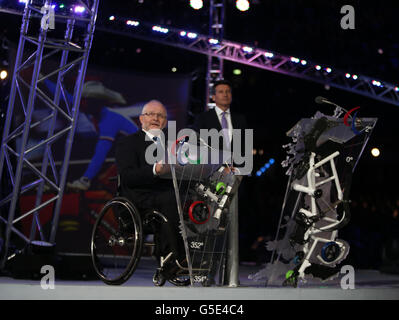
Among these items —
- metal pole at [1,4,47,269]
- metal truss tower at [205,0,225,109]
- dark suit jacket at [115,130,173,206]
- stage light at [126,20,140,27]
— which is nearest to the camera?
dark suit jacket at [115,130,173,206]

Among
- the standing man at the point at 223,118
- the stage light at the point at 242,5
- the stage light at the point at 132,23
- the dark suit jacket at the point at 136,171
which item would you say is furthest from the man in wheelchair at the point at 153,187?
the stage light at the point at 242,5

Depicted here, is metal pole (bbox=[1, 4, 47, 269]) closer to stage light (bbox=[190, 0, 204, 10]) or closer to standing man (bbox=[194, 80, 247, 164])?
standing man (bbox=[194, 80, 247, 164])

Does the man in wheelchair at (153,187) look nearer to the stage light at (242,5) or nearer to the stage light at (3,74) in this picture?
the stage light at (3,74)

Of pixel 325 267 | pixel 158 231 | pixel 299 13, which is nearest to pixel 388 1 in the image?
pixel 299 13

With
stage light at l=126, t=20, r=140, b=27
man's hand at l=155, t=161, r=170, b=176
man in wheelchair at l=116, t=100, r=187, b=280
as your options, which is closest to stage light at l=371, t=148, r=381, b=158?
A: stage light at l=126, t=20, r=140, b=27

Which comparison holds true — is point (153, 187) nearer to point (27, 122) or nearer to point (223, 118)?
Answer: point (223, 118)

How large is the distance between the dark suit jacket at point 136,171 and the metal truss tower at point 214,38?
409 centimetres

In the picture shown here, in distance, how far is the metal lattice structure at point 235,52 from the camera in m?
7.66

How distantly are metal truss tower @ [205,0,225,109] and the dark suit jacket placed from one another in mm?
4091

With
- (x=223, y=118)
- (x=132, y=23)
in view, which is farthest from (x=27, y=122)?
(x=132, y=23)

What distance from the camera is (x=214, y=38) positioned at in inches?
313

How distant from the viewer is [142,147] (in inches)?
159

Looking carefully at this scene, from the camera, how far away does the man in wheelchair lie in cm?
358

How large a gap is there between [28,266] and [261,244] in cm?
525
